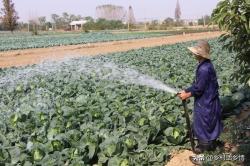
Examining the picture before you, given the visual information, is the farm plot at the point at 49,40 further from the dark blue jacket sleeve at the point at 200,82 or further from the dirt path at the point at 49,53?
the dark blue jacket sleeve at the point at 200,82

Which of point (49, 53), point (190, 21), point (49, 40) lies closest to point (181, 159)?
point (49, 53)

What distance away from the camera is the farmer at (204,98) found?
5.61 m

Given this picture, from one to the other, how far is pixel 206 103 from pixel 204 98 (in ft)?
0.22

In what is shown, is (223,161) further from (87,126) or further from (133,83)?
(133,83)

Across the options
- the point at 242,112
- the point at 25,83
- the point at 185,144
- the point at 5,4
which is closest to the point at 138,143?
the point at 185,144

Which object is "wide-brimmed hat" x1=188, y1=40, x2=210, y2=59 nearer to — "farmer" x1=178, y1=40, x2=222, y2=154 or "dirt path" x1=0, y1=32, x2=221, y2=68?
"farmer" x1=178, y1=40, x2=222, y2=154

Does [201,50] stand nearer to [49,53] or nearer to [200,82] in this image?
[200,82]

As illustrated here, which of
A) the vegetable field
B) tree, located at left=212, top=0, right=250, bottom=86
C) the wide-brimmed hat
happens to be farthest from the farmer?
tree, located at left=212, top=0, right=250, bottom=86

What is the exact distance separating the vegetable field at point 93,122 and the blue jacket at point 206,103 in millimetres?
579

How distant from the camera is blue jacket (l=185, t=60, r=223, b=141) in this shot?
5625 mm

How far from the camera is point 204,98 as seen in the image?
570cm

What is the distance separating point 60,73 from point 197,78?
7.18 metres

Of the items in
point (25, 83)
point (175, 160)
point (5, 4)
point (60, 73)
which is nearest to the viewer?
point (175, 160)

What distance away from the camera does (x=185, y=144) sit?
6430 mm
